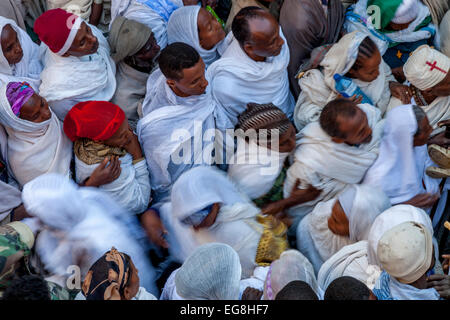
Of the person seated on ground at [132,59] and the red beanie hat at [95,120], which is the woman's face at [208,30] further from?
the red beanie hat at [95,120]

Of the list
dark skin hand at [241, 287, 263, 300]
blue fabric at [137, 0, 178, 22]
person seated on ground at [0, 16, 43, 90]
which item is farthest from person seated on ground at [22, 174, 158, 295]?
blue fabric at [137, 0, 178, 22]

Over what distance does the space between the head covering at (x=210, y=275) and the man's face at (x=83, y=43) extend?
1.90 meters

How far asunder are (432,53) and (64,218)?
265cm

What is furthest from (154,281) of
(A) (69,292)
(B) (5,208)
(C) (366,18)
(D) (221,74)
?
(C) (366,18)

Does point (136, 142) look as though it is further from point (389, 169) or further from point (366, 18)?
point (366, 18)

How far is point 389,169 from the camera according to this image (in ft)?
11.7

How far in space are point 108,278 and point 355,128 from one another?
178 centimetres

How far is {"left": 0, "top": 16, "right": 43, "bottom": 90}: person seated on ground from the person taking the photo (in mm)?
3824

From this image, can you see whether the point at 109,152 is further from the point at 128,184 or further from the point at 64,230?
the point at 64,230

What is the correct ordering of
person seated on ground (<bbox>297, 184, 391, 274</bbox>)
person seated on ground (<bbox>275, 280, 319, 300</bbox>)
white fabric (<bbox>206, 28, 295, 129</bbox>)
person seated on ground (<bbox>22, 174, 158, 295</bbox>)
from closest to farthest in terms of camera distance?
person seated on ground (<bbox>275, 280, 319, 300</bbox>)
person seated on ground (<bbox>22, 174, 158, 295</bbox>)
person seated on ground (<bbox>297, 184, 391, 274</bbox>)
white fabric (<bbox>206, 28, 295, 129</bbox>)

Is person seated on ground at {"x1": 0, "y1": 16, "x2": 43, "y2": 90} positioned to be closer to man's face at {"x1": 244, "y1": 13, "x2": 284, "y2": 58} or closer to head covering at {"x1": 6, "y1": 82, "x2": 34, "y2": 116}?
head covering at {"x1": 6, "y1": 82, "x2": 34, "y2": 116}

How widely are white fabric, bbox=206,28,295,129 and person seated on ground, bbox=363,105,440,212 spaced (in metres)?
0.99

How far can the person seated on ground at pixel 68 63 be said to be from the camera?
3783 mm

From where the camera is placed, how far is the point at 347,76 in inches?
156
